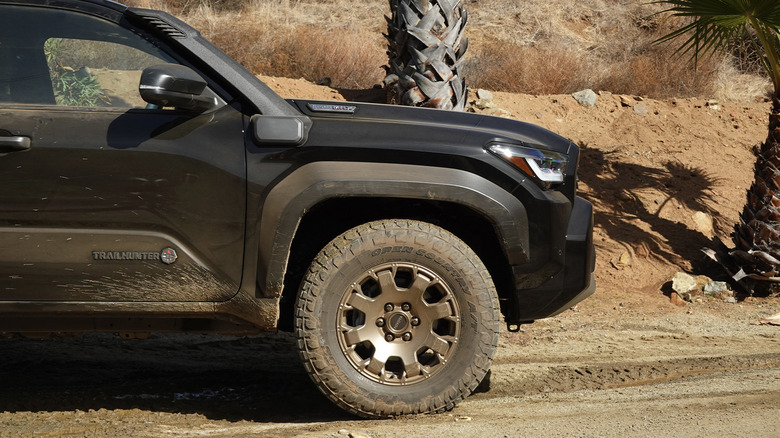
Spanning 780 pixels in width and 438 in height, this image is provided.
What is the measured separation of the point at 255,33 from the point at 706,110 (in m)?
7.21

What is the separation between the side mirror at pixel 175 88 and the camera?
11.8 feet

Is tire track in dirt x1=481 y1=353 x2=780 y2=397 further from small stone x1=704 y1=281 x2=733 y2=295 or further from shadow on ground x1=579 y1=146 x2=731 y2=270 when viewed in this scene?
shadow on ground x1=579 y1=146 x2=731 y2=270

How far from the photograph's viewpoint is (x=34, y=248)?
3.75 meters

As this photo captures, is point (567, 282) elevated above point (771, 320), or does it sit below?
above

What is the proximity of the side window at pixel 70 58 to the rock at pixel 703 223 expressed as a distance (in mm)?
6485

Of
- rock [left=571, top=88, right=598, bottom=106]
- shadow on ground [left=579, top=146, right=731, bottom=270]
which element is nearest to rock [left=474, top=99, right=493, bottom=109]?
rock [left=571, top=88, right=598, bottom=106]

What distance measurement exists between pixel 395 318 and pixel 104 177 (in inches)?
58.0

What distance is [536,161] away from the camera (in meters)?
4.13

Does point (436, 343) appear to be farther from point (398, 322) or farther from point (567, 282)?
point (567, 282)

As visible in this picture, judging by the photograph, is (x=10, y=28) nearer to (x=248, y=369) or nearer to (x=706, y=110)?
(x=248, y=369)

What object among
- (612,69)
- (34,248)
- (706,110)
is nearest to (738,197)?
(706,110)

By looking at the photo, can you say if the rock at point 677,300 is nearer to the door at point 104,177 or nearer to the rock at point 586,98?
the rock at point 586,98

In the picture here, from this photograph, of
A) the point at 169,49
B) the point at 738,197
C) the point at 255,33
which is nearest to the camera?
the point at 169,49

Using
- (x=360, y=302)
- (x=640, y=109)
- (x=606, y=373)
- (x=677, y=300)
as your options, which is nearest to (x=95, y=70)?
(x=360, y=302)
